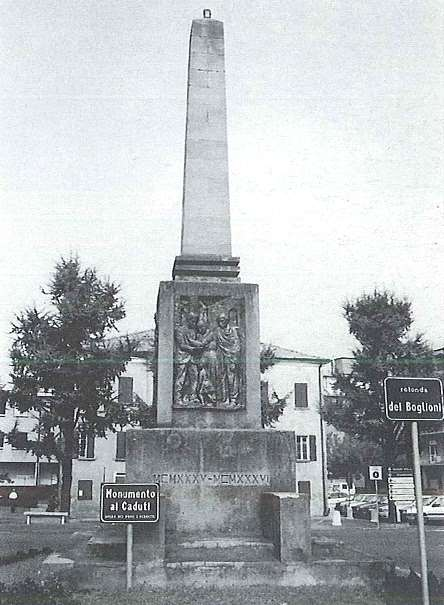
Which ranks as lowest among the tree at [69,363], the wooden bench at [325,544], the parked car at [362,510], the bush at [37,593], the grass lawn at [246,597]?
the parked car at [362,510]

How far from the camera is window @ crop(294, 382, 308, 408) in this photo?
46938 millimetres

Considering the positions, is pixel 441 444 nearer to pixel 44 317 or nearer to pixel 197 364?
pixel 44 317

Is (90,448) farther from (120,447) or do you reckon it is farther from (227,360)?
(227,360)

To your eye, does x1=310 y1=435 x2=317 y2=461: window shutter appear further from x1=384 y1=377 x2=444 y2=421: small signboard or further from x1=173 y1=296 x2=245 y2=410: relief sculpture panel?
x1=384 y1=377 x2=444 y2=421: small signboard

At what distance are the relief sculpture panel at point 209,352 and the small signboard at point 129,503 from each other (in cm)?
238

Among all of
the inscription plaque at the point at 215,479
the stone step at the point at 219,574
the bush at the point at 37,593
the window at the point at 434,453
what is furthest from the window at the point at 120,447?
the bush at the point at 37,593

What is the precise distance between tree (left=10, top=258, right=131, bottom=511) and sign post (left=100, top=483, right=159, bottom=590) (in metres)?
22.7

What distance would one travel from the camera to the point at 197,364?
1080 cm

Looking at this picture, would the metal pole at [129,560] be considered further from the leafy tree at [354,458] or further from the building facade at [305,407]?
the leafy tree at [354,458]

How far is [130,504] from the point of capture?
8250mm

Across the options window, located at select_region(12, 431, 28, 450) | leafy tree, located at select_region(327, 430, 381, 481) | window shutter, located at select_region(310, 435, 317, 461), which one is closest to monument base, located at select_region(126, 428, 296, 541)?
window, located at select_region(12, 431, 28, 450)

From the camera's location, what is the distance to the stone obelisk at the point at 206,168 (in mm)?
11625

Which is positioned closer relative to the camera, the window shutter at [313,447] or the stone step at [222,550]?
the stone step at [222,550]

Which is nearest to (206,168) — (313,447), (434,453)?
(313,447)
